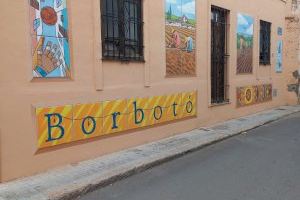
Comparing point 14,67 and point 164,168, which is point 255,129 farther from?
point 14,67

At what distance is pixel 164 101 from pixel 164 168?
2331 millimetres

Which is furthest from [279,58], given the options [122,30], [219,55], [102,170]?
[102,170]

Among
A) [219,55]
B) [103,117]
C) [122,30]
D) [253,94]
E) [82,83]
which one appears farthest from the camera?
[253,94]

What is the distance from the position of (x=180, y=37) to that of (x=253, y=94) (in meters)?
5.15

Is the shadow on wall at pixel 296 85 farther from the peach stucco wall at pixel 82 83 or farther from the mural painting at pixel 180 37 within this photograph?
the mural painting at pixel 180 37

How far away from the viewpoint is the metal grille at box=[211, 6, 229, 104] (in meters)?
10.9

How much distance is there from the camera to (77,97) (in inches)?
257

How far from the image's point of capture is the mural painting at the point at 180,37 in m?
8.76

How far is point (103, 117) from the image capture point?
23.1ft

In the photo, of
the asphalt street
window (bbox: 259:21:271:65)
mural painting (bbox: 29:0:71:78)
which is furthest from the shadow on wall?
mural painting (bbox: 29:0:71:78)

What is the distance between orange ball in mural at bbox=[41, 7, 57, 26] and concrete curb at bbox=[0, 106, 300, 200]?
234 centimetres

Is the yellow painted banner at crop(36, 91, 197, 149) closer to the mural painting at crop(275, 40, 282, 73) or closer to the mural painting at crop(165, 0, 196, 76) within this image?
the mural painting at crop(165, 0, 196, 76)

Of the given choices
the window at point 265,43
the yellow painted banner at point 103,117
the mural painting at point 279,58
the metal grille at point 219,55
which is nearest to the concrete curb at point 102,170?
the yellow painted banner at point 103,117

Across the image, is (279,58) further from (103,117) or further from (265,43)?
(103,117)
